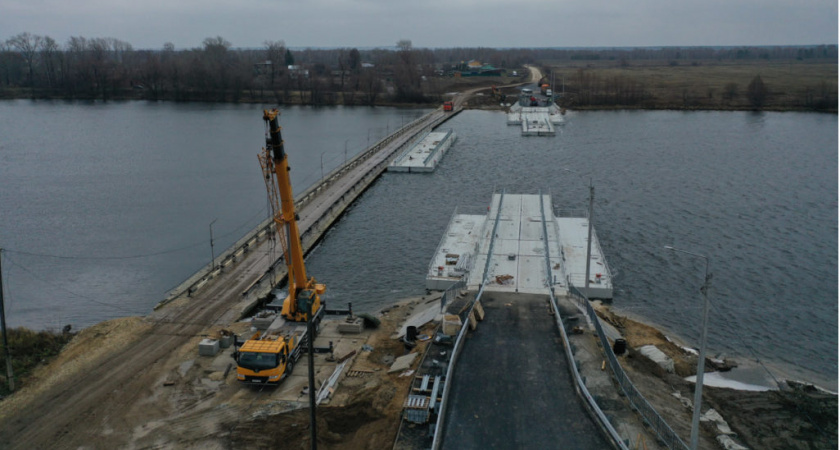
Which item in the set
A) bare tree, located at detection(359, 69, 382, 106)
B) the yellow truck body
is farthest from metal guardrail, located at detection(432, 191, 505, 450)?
bare tree, located at detection(359, 69, 382, 106)

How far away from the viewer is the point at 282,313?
1232 inches

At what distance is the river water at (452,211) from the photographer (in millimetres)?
38406

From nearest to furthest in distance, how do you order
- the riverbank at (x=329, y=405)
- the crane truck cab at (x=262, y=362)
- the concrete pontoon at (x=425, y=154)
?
the riverbank at (x=329, y=405) → the crane truck cab at (x=262, y=362) → the concrete pontoon at (x=425, y=154)

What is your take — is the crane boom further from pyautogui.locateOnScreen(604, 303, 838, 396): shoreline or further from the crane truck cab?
pyautogui.locateOnScreen(604, 303, 838, 396): shoreline

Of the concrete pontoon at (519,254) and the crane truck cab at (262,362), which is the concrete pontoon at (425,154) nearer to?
the concrete pontoon at (519,254)

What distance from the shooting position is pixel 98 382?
26.7 metres

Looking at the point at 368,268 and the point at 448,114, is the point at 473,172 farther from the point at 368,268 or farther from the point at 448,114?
the point at 448,114

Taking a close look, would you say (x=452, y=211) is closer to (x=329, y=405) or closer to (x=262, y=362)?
(x=262, y=362)

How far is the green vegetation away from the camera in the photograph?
89.1ft

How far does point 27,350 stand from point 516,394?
898 inches

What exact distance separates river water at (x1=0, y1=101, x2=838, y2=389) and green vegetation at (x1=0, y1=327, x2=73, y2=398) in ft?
17.8

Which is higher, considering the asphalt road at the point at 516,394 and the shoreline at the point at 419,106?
the shoreline at the point at 419,106

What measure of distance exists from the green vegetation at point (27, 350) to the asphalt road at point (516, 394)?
62.0ft

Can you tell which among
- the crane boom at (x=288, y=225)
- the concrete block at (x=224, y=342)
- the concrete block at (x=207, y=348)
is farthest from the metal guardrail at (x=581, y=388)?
the concrete block at (x=207, y=348)
